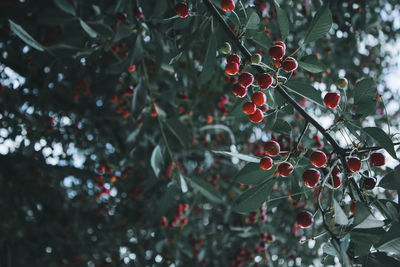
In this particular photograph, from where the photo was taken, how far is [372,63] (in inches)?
98.2

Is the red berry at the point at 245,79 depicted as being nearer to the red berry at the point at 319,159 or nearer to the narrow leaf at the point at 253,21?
the narrow leaf at the point at 253,21

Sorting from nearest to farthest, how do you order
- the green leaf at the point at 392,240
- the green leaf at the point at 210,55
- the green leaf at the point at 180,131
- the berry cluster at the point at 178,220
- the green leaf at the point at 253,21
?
the green leaf at the point at 392,240 < the green leaf at the point at 253,21 < the green leaf at the point at 210,55 < the green leaf at the point at 180,131 < the berry cluster at the point at 178,220

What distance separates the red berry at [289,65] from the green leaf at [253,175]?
0.82ft

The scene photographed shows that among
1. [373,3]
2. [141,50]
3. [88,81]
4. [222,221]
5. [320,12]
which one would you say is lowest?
[222,221]

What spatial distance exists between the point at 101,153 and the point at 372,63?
200 cm

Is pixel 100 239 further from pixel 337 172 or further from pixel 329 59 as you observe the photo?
pixel 337 172

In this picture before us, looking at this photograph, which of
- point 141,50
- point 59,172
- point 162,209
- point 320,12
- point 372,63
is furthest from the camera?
point 372,63

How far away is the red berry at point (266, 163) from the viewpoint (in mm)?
826

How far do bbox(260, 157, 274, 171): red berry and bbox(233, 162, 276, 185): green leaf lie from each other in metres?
0.05

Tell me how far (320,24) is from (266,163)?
1.14 feet

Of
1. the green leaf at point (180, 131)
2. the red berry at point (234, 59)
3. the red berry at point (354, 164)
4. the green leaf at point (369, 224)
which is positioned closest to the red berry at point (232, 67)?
the red berry at point (234, 59)

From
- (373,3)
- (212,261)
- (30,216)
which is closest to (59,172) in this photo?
(30,216)

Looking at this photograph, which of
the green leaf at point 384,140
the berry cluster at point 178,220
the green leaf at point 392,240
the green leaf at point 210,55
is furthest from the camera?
the berry cluster at point 178,220

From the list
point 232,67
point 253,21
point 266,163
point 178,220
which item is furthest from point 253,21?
point 178,220
